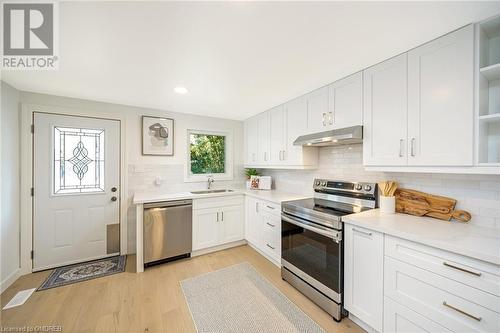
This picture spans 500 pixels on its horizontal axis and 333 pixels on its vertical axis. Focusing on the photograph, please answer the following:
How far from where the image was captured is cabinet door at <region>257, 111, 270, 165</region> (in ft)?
10.9

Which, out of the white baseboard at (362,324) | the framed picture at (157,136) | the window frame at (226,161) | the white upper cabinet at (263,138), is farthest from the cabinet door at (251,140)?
the white baseboard at (362,324)

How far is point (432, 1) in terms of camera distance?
1106 mm

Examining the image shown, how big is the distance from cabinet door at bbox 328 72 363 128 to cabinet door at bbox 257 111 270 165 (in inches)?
50.7

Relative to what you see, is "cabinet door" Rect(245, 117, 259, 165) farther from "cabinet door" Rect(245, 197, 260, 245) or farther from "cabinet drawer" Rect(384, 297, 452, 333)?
"cabinet drawer" Rect(384, 297, 452, 333)

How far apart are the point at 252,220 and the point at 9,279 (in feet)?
9.83

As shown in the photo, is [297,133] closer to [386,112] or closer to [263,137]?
[263,137]

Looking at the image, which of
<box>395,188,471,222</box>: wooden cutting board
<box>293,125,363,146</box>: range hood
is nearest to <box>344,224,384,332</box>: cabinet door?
<box>395,188,471,222</box>: wooden cutting board

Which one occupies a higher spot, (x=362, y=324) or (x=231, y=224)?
(x=231, y=224)

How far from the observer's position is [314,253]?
6.54 ft

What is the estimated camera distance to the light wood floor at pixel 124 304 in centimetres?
171

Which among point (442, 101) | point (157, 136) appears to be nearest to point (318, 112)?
point (442, 101)

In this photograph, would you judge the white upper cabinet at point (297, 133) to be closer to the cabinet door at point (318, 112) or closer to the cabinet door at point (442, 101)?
the cabinet door at point (318, 112)

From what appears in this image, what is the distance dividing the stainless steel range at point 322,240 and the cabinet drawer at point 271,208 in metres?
0.16

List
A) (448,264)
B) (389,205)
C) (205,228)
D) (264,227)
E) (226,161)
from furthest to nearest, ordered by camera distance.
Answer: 1. (226,161)
2. (205,228)
3. (264,227)
4. (389,205)
5. (448,264)
